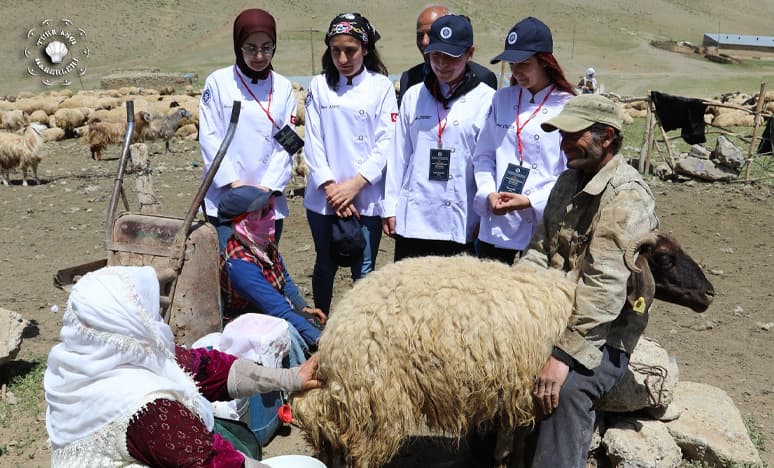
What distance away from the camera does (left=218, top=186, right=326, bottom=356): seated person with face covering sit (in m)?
3.88

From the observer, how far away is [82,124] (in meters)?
17.5

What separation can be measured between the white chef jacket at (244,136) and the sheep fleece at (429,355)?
1749 millimetres

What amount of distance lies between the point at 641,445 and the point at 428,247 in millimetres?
1689

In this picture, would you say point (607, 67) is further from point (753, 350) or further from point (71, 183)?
point (753, 350)

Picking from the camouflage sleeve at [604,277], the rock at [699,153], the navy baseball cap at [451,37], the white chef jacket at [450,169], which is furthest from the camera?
the rock at [699,153]

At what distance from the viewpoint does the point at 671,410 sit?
148 inches

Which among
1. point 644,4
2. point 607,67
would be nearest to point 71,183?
point 607,67

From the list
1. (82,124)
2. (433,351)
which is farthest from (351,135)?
(82,124)

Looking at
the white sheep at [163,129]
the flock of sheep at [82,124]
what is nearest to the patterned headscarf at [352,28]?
the flock of sheep at [82,124]

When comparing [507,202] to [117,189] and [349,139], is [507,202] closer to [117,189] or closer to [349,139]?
[349,139]

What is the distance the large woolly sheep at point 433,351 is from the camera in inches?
109

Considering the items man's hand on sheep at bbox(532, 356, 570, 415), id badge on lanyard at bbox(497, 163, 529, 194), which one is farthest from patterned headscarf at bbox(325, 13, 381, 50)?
man's hand on sheep at bbox(532, 356, 570, 415)

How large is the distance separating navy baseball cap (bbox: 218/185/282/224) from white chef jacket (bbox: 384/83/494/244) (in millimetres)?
908

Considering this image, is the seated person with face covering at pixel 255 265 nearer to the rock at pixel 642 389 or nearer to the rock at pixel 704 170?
the rock at pixel 642 389
